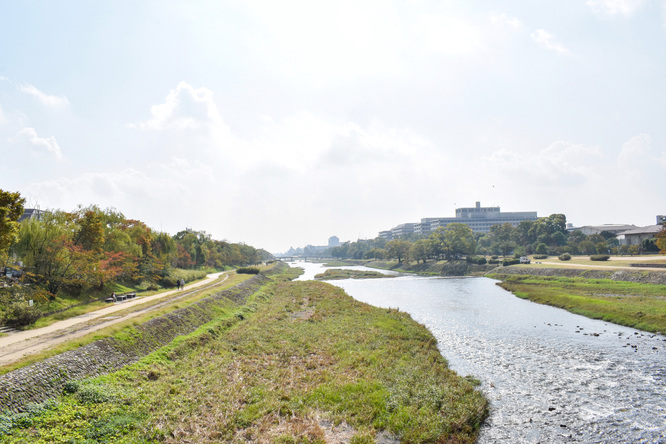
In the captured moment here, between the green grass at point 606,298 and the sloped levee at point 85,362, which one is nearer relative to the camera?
the sloped levee at point 85,362

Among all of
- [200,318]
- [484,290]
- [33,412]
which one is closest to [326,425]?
[33,412]

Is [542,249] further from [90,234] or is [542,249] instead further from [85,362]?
[85,362]

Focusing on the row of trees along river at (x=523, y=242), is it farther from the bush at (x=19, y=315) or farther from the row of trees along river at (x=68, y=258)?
the bush at (x=19, y=315)

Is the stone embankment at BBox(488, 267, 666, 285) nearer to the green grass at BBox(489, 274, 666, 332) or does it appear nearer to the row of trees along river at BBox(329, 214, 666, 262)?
the green grass at BBox(489, 274, 666, 332)

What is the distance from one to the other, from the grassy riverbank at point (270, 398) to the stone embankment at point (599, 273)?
41.4 m

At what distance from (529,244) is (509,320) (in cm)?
10298

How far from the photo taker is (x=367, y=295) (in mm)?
61219

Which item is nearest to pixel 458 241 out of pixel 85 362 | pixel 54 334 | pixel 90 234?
pixel 90 234

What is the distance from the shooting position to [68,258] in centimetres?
3500

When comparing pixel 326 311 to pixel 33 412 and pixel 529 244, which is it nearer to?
pixel 33 412

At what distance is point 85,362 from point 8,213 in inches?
558

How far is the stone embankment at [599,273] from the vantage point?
162 feet

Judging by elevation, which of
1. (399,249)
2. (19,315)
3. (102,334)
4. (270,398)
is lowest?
(270,398)

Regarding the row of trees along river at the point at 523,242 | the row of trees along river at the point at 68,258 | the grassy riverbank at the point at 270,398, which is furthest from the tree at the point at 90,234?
the row of trees along river at the point at 523,242
